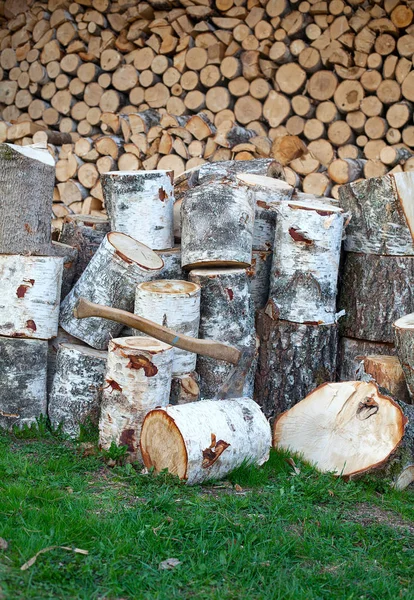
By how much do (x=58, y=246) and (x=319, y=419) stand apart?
6.03 ft

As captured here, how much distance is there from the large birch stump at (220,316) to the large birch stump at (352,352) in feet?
2.35

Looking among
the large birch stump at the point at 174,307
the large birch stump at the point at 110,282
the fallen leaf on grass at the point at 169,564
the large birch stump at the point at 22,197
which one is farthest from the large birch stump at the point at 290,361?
the fallen leaf on grass at the point at 169,564

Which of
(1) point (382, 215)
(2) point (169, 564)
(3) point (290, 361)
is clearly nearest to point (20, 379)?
(3) point (290, 361)

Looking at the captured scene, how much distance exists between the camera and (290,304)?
405cm

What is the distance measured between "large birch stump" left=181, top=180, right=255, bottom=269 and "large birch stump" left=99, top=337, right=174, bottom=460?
700 mm

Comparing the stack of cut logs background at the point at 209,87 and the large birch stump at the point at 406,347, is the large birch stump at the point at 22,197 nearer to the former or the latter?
the large birch stump at the point at 406,347

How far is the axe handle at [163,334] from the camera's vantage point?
3234 millimetres

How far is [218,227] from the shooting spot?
389 cm

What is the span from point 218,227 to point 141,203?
53 centimetres

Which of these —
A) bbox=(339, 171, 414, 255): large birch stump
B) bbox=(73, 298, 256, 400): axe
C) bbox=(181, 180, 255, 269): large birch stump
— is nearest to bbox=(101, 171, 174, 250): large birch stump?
bbox=(181, 180, 255, 269): large birch stump

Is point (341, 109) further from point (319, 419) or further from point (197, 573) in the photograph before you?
point (197, 573)

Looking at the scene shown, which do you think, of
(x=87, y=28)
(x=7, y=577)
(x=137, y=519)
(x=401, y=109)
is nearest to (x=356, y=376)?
(x=137, y=519)

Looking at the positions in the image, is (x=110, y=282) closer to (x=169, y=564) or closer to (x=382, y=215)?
(x=382, y=215)

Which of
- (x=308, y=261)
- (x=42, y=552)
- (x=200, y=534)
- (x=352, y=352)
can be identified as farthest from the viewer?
(x=352, y=352)
